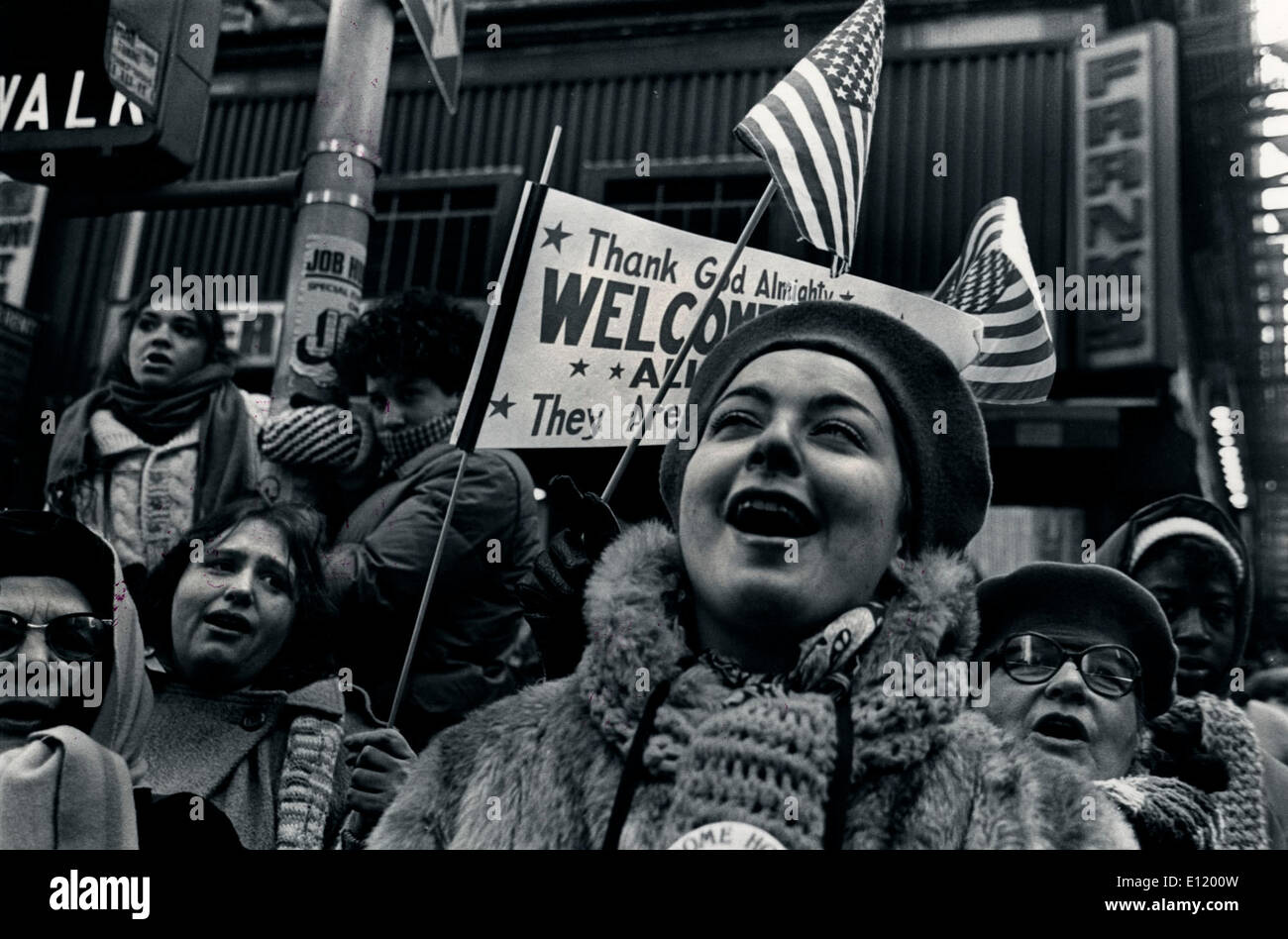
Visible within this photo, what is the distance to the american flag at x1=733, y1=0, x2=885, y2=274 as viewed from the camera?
313cm

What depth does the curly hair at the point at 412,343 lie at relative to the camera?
3.56 m

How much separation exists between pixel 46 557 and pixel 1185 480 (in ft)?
20.1

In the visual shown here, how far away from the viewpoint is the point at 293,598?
2869 millimetres

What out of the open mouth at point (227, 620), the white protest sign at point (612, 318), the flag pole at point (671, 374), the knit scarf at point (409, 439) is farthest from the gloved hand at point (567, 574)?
the knit scarf at point (409, 439)

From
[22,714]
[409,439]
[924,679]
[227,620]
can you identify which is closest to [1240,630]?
[924,679]

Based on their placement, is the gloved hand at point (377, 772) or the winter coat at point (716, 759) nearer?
the winter coat at point (716, 759)

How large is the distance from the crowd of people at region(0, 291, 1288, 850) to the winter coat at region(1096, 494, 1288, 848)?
0.01 metres

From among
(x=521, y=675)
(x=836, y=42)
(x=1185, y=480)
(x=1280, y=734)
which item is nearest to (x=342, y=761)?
(x=521, y=675)

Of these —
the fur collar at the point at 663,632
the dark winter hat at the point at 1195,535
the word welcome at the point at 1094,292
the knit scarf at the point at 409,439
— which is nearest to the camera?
the fur collar at the point at 663,632

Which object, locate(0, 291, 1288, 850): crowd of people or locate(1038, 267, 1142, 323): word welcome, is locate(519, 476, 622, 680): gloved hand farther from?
locate(1038, 267, 1142, 323): word welcome

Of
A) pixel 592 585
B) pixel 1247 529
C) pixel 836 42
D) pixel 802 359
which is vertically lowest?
pixel 592 585

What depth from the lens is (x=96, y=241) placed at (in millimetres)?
9250

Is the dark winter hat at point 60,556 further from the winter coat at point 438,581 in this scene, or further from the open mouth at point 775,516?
the open mouth at point 775,516
